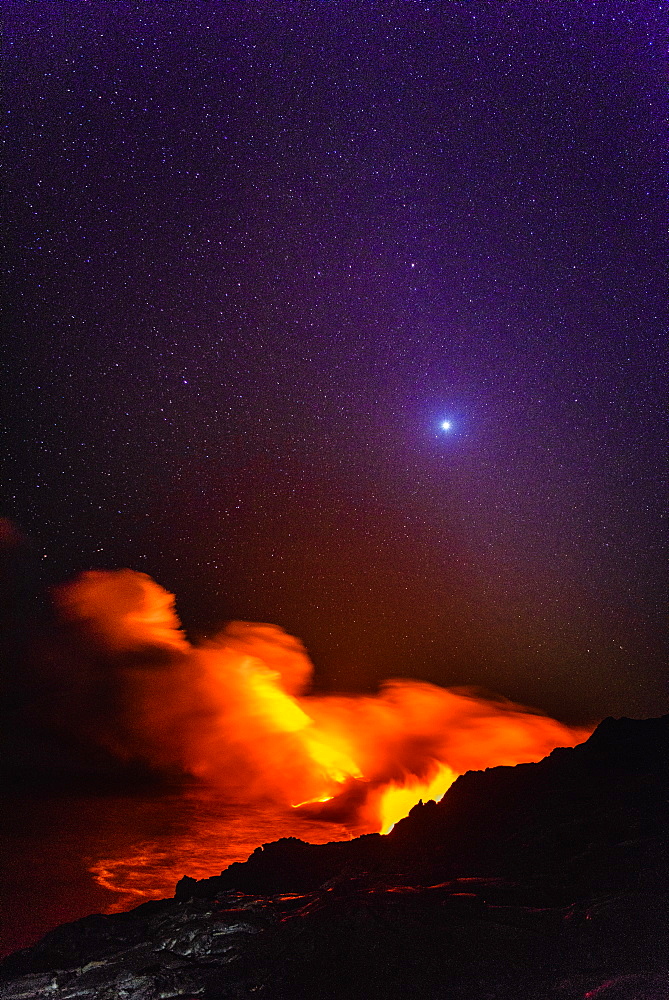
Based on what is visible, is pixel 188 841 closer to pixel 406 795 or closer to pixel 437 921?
pixel 406 795

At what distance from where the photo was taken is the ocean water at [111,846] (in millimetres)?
23516

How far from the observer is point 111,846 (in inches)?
1416

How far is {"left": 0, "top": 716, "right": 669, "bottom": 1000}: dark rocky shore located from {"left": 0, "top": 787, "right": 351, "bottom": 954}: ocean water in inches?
310

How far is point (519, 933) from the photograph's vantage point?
1103 cm

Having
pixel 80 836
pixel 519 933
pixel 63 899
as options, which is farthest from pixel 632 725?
pixel 80 836

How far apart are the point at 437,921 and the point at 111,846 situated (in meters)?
31.2

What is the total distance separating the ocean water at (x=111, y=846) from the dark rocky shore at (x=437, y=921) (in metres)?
7.86

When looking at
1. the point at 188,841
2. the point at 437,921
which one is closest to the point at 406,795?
the point at 188,841

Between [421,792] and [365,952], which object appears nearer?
[365,952]

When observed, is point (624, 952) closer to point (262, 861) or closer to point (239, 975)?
point (239, 975)

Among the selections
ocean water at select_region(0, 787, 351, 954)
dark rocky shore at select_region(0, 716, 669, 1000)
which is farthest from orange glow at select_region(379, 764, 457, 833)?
dark rocky shore at select_region(0, 716, 669, 1000)

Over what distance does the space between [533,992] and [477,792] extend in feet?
36.3

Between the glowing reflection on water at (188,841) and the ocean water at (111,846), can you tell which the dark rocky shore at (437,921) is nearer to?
the ocean water at (111,846)

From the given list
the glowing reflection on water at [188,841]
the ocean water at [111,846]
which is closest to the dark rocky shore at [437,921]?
the ocean water at [111,846]
